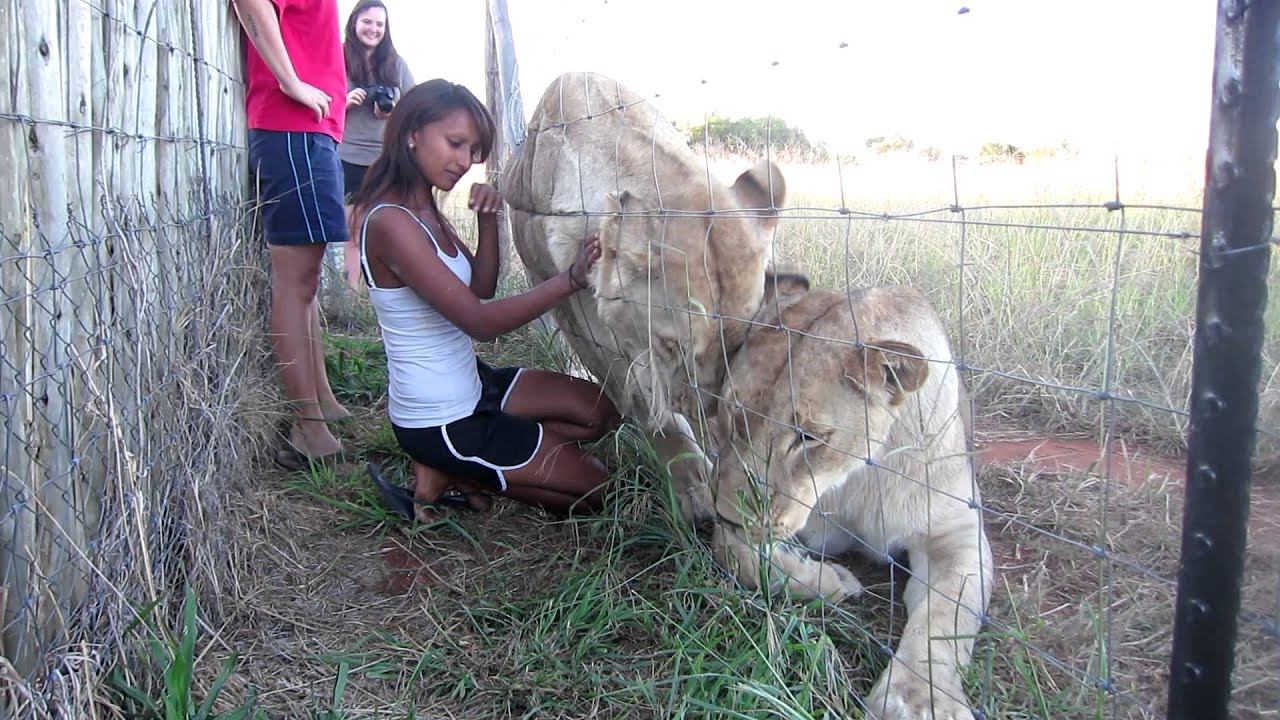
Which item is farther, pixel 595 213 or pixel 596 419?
pixel 596 419

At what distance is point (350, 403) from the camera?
191 inches

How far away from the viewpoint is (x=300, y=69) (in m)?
4.12

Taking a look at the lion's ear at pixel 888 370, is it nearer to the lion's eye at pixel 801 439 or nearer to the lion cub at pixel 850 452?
the lion cub at pixel 850 452

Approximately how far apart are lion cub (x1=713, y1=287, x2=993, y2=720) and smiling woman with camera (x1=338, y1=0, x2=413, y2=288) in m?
3.60

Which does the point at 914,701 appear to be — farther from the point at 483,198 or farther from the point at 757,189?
the point at 483,198

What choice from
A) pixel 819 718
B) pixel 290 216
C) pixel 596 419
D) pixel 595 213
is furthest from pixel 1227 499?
pixel 290 216

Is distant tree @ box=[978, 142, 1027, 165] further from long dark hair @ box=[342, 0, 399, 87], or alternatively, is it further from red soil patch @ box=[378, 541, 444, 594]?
long dark hair @ box=[342, 0, 399, 87]

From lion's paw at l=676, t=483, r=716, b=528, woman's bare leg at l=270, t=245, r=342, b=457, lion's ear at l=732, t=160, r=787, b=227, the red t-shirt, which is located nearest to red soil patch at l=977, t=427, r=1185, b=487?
lion's paw at l=676, t=483, r=716, b=528

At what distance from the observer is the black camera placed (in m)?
5.75

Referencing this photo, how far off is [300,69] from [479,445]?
74.9 inches

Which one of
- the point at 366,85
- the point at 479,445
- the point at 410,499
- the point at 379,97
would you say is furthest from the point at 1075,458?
the point at 366,85

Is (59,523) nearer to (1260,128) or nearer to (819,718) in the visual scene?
(819,718)

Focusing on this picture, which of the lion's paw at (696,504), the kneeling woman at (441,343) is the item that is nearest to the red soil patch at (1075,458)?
the lion's paw at (696,504)

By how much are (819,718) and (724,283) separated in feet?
4.17
